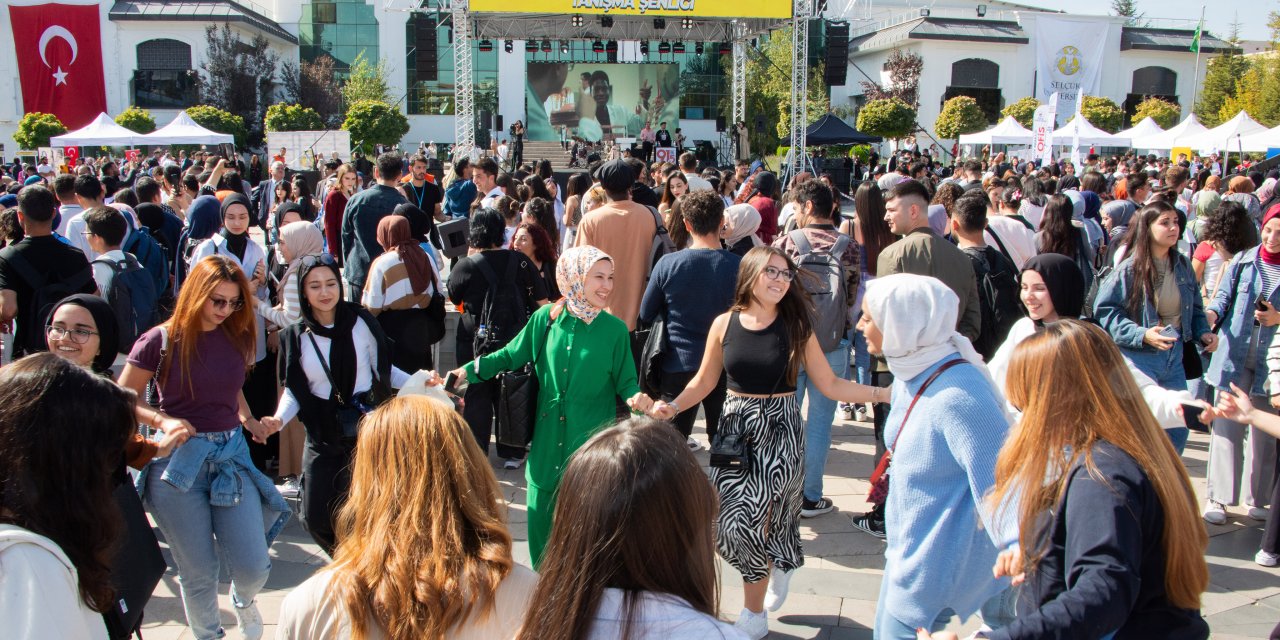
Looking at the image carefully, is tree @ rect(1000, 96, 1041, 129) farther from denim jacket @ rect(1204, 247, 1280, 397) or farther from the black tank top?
the black tank top

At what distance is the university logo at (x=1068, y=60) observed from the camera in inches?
1756

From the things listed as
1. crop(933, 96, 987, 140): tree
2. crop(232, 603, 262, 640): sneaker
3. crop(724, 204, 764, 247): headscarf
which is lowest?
crop(232, 603, 262, 640): sneaker

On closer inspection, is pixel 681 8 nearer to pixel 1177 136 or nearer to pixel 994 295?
pixel 1177 136

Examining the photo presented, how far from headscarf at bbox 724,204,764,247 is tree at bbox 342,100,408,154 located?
29.3 metres

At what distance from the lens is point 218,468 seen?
11.5 feet

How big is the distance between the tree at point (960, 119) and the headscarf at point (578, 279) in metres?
32.8

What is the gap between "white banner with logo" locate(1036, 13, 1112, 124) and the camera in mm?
44125

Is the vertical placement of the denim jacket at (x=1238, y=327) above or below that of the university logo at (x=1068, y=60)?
below

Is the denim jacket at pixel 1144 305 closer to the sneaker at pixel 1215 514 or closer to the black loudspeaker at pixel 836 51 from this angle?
the sneaker at pixel 1215 514

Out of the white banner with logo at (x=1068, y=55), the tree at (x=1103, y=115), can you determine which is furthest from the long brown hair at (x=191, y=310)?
the white banner with logo at (x=1068, y=55)

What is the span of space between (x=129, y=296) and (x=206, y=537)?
227cm

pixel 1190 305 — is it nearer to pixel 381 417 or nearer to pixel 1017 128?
pixel 381 417

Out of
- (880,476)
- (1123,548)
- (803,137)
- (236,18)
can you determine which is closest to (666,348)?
(880,476)

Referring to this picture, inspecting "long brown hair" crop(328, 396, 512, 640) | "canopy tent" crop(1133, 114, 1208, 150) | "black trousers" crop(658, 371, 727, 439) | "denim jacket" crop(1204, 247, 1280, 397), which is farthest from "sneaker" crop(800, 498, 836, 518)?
"canopy tent" crop(1133, 114, 1208, 150)
